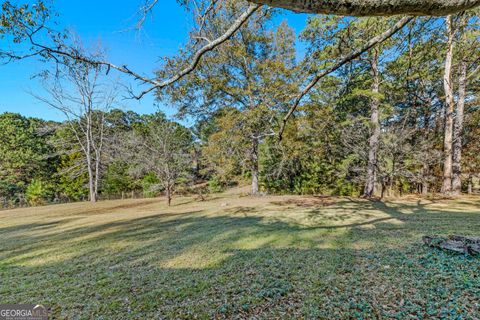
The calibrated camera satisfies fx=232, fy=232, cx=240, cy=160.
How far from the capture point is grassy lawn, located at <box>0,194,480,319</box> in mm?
2254

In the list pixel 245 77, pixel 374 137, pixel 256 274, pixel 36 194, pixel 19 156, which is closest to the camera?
pixel 256 274

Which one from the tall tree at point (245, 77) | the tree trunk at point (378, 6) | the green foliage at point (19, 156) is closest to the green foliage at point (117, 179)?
the green foliage at point (19, 156)

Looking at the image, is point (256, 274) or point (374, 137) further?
point (374, 137)

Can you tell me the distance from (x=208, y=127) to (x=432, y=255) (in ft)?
46.1

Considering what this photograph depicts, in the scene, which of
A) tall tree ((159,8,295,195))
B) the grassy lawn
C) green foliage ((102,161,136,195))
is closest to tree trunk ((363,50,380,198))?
tall tree ((159,8,295,195))

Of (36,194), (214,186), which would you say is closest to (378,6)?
(214,186)

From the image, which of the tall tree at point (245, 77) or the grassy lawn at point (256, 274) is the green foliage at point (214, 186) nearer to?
the tall tree at point (245, 77)

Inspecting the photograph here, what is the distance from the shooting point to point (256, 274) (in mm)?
3047

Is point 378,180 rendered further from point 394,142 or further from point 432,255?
point 432,255

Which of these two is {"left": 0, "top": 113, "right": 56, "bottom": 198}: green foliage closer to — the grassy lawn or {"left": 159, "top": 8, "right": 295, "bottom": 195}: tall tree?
{"left": 159, "top": 8, "right": 295, "bottom": 195}: tall tree

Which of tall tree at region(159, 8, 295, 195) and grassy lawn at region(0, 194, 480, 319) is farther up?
tall tree at region(159, 8, 295, 195)

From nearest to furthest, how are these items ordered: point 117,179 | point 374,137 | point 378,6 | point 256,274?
point 378,6, point 256,274, point 374,137, point 117,179

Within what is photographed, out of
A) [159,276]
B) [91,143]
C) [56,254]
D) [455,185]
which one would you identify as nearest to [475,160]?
[455,185]

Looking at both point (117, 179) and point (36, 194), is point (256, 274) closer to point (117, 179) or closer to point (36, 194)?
point (117, 179)
